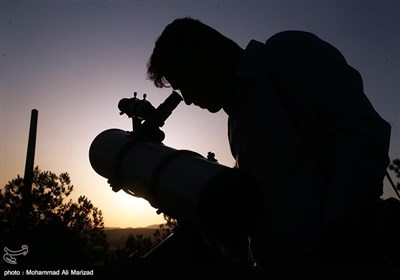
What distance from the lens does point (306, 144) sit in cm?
218

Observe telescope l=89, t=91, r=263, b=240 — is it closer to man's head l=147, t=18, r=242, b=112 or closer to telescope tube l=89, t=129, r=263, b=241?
telescope tube l=89, t=129, r=263, b=241

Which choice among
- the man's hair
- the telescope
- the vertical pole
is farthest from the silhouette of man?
the vertical pole

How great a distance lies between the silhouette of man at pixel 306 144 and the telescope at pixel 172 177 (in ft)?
0.60

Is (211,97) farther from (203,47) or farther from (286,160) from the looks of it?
(286,160)

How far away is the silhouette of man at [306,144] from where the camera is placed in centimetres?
183

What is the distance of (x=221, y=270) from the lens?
126 centimetres

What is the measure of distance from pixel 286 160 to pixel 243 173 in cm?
27

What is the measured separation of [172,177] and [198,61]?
3.31 feet

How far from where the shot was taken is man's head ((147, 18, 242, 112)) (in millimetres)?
3061

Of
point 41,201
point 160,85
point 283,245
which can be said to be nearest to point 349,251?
point 283,245

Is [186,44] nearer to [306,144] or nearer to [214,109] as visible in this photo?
[214,109]

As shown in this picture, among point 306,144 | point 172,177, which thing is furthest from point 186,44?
point 306,144

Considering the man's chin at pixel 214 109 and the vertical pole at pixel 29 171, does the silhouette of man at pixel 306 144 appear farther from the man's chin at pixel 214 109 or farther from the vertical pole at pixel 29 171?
the vertical pole at pixel 29 171

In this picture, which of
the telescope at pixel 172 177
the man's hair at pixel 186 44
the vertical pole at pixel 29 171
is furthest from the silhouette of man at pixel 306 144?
the vertical pole at pixel 29 171
